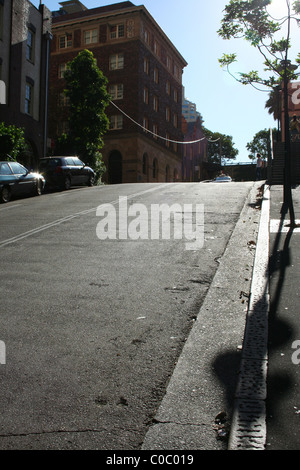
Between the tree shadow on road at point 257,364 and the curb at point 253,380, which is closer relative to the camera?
the curb at point 253,380

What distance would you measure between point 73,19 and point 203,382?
55.8 meters

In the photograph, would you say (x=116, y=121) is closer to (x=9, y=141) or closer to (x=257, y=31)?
(x=9, y=141)

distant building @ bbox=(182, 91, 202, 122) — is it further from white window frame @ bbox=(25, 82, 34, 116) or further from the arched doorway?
white window frame @ bbox=(25, 82, 34, 116)

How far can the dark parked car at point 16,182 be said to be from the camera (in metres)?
18.0

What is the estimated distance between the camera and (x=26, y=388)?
3.95m

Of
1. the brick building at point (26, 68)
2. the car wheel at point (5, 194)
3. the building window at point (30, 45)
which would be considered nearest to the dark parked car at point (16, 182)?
the car wheel at point (5, 194)

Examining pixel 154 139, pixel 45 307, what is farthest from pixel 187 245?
pixel 154 139

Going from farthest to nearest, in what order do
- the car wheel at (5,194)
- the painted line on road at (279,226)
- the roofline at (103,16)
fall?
the roofline at (103,16), the car wheel at (5,194), the painted line on road at (279,226)

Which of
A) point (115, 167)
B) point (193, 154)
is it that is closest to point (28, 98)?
point (115, 167)

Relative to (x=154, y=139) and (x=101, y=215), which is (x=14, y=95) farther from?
(x=154, y=139)

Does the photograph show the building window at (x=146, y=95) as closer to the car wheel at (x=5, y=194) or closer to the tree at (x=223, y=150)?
the car wheel at (x=5, y=194)

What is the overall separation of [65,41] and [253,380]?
5538 cm

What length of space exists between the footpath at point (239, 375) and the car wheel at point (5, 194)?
40.5 ft

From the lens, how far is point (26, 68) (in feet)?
102
